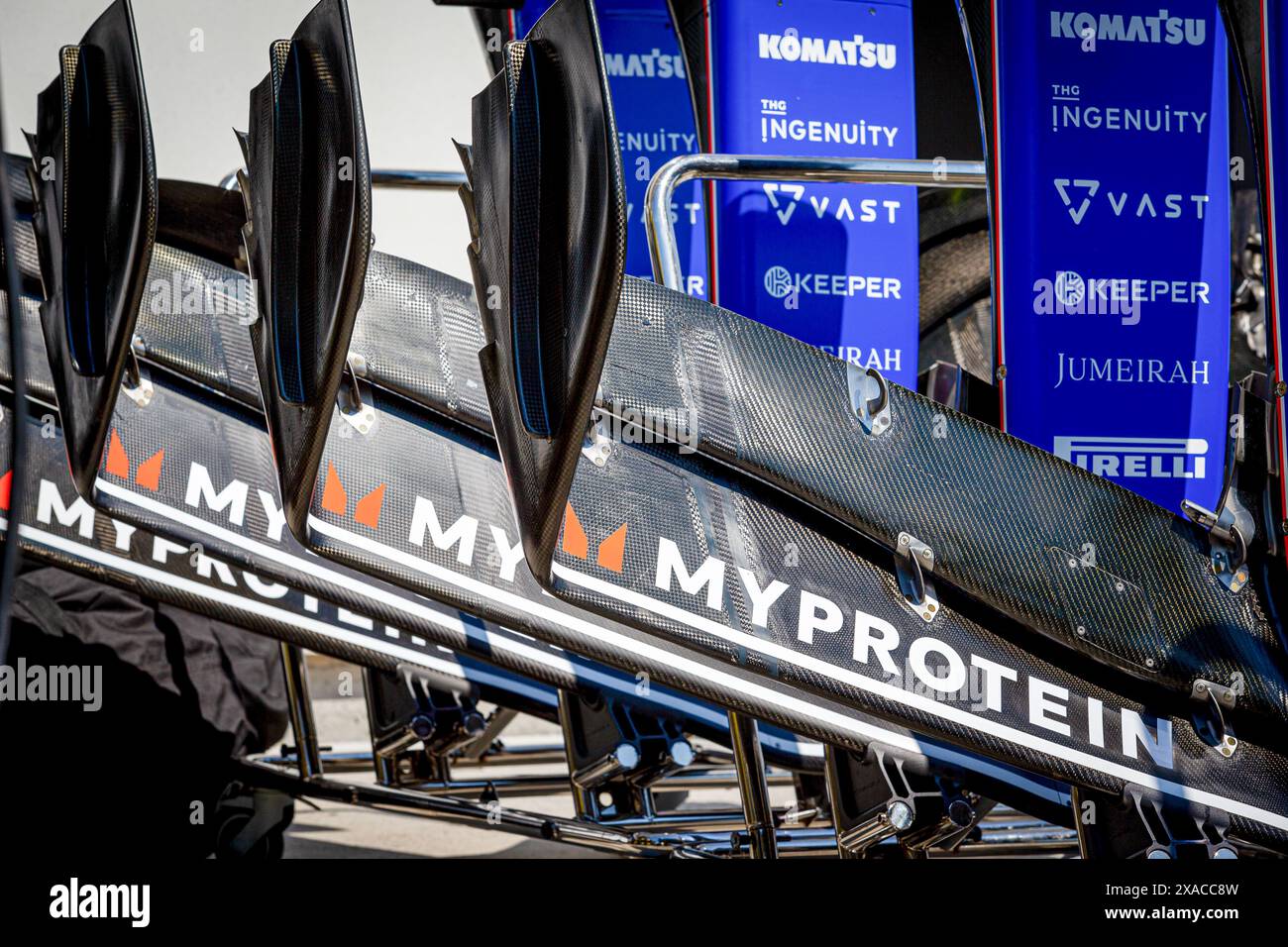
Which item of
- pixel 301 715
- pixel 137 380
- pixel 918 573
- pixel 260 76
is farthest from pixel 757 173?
pixel 260 76

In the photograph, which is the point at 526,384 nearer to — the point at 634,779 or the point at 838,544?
the point at 838,544

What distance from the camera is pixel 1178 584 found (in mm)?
2348

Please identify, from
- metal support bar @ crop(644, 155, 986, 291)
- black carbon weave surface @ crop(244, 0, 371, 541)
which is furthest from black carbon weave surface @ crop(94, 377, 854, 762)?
metal support bar @ crop(644, 155, 986, 291)

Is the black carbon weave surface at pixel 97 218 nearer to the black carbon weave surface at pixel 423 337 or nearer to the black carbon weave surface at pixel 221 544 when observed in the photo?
the black carbon weave surface at pixel 221 544

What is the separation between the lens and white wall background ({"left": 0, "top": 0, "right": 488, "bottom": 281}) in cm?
521

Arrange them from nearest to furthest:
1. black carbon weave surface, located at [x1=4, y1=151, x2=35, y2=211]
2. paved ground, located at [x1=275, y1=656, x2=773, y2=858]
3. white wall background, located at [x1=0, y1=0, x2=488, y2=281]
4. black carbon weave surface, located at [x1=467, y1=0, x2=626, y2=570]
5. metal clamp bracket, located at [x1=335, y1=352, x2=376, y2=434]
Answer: black carbon weave surface, located at [x1=467, y1=0, x2=626, y2=570] → metal clamp bracket, located at [x1=335, y1=352, x2=376, y2=434] → black carbon weave surface, located at [x1=4, y1=151, x2=35, y2=211] → paved ground, located at [x1=275, y1=656, x2=773, y2=858] → white wall background, located at [x1=0, y1=0, x2=488, y2=281]

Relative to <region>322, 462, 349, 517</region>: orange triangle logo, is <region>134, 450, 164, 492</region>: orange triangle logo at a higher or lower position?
higher

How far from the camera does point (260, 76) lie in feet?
19.0

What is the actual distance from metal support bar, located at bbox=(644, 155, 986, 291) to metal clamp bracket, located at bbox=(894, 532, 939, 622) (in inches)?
27.2

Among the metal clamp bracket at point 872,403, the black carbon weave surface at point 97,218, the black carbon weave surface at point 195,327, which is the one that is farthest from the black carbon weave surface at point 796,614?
the black carbon weave surface at point 195,327

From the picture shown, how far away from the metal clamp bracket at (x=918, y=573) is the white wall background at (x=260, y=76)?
11.1 feet

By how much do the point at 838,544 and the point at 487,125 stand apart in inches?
37.0

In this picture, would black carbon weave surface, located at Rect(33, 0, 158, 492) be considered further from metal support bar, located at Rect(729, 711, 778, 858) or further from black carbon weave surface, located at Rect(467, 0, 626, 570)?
metal support bar, located at Rect(729, 711, 778, 858)

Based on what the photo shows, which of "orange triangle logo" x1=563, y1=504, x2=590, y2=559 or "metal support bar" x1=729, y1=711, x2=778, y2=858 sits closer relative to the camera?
"orange triangle logo" x1=563, y1=504, x2=590, y2=559
